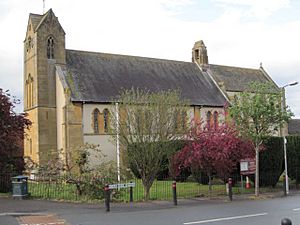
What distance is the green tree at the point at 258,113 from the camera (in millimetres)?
25375

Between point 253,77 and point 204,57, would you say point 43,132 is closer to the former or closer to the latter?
point 204,57

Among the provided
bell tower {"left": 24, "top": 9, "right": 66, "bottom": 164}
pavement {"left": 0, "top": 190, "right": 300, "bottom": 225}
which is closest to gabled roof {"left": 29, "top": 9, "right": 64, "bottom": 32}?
bell tower {"left": 24, "top": 9, "right": 66, "bottom": 164}

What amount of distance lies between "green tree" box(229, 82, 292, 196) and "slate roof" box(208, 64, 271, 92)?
28.5m

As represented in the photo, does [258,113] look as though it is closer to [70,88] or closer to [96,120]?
[96,120]

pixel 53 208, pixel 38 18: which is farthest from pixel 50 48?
pixel 53 208

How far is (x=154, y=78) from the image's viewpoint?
50000 millimetres

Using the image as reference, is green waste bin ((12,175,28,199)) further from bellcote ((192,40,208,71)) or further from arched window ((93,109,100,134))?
bellcote ((192,40,208,71))

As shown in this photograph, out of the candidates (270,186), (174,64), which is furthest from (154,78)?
(270,186)

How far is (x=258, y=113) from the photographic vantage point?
25.3m

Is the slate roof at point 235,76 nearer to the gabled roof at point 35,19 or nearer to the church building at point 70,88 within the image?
the church building at point 70,88

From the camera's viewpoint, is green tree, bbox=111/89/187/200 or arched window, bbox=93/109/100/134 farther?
arched window, bbox=93/109/100/134

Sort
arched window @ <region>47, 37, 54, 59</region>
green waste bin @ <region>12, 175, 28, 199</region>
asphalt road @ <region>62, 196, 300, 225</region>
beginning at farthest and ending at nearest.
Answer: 1. arched window @ <region>47, 37, 54, 59</region>
2. green waste bin @ <region>12, 175, 28, 199</region>
3. asphalt road @ <region>62, 196, 300, 225</region>

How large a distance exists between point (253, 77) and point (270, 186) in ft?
109

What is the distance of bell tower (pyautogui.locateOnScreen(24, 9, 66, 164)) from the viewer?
43750 mm
